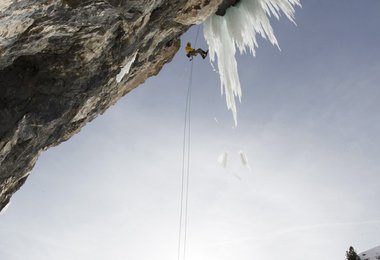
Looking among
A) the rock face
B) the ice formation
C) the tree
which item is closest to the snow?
the rock face

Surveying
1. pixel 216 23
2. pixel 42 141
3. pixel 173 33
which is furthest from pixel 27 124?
pixel 216 23

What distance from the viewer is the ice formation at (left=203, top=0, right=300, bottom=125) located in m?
7.66

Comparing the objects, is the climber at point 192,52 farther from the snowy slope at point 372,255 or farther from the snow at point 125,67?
the snowy slope at point 372,255

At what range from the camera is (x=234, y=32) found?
8109mm

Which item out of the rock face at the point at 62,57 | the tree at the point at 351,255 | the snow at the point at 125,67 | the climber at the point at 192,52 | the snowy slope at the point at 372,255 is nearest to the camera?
the rock face at the point at 62,57

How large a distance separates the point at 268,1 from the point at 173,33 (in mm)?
2254

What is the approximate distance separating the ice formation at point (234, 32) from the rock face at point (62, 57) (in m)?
0.95

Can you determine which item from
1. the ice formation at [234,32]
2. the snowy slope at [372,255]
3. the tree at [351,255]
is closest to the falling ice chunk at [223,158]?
the ice formation at [234,32]

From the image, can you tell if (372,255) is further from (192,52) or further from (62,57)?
(62,57)

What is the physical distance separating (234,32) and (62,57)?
4141mm

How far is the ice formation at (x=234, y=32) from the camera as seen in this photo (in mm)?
7656

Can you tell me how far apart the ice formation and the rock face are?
3.10ft

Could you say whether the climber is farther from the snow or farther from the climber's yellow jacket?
the snow

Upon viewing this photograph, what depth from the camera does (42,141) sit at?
690 centimetres
